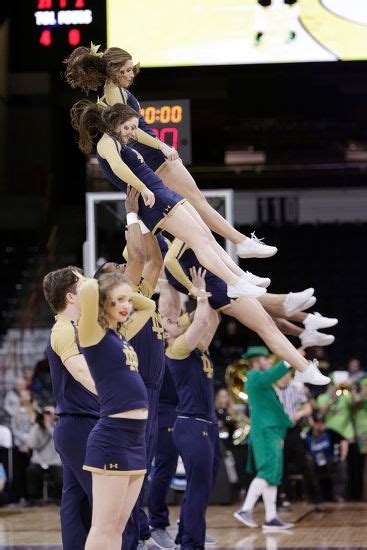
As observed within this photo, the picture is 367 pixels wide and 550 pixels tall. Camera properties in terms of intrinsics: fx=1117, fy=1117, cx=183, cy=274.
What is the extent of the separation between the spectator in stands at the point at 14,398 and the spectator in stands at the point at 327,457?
372 centimetres

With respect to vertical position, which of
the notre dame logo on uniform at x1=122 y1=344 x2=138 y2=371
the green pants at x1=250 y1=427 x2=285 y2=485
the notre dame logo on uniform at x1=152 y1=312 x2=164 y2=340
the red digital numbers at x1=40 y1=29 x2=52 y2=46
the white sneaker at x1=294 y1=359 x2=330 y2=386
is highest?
the red digital numbers at x1=40 y1=29 x2=52 y2=46

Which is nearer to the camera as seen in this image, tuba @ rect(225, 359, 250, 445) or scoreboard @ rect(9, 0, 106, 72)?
scoreboard @ rect(9, 0, 106, 72)

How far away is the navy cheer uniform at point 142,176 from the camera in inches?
245

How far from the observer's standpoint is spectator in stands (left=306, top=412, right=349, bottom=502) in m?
13.1

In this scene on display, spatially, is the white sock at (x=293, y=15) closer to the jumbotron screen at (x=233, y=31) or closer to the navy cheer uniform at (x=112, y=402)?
the jumbotron screen at (x=233, y=31)

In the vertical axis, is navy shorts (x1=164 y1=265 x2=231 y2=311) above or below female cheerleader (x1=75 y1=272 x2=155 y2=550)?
above

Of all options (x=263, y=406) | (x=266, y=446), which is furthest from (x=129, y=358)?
(x=266, y=446)

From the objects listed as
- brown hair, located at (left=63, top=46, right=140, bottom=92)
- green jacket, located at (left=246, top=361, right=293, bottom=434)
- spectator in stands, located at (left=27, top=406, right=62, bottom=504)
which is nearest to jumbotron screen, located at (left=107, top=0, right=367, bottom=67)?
green jacket, located at (left=246, top=361, right=293, bottom=434)

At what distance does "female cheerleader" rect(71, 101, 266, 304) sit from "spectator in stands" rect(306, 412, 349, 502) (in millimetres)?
7157

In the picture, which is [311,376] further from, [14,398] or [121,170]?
[14,398]

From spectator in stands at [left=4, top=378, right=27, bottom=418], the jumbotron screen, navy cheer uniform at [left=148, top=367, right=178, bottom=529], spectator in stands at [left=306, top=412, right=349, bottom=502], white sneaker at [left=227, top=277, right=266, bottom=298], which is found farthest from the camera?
spectator in stands at [left=4, top=378, right=27, bottom=418]

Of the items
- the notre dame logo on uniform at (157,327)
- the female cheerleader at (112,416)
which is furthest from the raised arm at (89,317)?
the notre dame logo on uniform at (157,327)

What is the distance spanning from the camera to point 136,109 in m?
6.60

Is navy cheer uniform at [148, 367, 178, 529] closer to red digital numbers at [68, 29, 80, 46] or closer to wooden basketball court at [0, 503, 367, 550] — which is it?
wooden basketball court at [0, 503, 367, 550]
